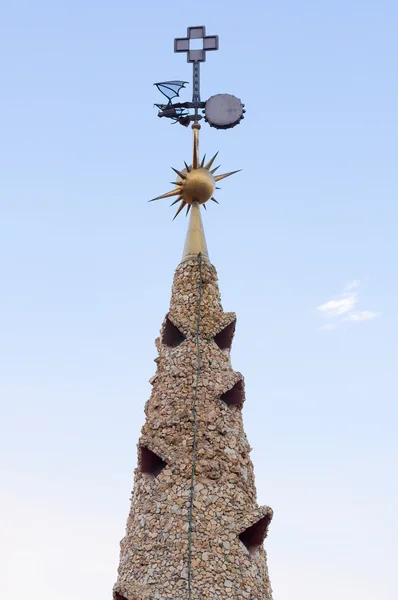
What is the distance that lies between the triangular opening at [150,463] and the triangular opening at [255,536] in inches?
61.1

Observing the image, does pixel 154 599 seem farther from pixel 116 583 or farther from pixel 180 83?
pixel 180 83

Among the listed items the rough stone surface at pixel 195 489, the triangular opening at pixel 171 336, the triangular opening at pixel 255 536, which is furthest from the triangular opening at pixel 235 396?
the triangular opening at pixel 255 536

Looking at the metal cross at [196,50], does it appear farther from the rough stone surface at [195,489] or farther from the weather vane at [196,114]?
the rough stone surface at [195,489]

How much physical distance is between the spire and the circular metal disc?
1.58 metres

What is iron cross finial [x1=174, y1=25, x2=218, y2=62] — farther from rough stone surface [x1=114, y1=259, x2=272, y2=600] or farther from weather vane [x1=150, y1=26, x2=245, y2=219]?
rough stone surface [x1=114, y1=259, x2=272, y2=600]

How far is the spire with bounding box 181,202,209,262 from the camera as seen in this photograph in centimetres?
1435

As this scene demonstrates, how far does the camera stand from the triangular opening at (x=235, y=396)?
1312cm

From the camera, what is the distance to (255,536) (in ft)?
39.2

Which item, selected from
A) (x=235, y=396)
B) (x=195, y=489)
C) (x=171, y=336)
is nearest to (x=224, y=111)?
(x=171, y=336)

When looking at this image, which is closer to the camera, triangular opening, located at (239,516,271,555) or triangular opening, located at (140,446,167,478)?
triangular opening, located at (239,516,271,555)

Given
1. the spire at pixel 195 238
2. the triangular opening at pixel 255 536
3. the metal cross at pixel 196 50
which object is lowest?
the triangular opening at pixel 255 536

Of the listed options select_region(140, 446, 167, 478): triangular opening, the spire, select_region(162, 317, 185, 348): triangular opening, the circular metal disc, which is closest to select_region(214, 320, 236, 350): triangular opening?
select_region(162, 317, 185, 348): triangular opening

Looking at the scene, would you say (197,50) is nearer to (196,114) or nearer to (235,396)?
(196,114)

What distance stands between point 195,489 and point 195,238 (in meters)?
4.52
